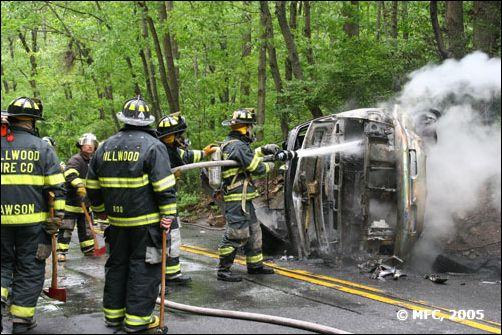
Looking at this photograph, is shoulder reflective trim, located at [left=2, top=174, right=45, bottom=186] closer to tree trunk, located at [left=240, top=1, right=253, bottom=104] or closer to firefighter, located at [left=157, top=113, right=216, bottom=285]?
firefighter, located at [left=157, top=113, right=216, bottom=285]

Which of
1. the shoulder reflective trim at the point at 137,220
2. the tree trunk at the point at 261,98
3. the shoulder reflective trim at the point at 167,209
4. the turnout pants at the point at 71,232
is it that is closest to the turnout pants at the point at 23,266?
the shoulder reflective trim at the point at 137,220

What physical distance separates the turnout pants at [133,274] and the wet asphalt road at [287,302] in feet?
0.92

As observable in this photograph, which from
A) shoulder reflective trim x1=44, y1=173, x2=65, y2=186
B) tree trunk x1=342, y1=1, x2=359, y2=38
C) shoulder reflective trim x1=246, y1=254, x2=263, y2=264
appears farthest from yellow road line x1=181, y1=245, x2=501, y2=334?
tree trunk x1=342, y1=1, x2=359, y2=38

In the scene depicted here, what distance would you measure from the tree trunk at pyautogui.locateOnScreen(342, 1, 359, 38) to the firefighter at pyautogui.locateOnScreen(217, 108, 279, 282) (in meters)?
6.00

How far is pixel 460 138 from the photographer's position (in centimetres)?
741

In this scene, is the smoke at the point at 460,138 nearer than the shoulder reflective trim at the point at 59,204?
No

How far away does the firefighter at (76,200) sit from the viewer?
25.4ft

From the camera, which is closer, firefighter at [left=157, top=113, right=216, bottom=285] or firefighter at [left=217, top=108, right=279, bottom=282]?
firefighter at [left=157, top=113, right=216, bottom=285]

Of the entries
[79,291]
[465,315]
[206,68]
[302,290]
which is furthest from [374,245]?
[206,68]

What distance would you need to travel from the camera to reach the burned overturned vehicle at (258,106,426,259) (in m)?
5.95

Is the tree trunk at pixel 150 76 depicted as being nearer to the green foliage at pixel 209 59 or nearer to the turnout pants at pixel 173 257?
the green foliage at pixel 209 59

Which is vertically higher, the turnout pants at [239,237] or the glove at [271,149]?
the glove at [271,149]

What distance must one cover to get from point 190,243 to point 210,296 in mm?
3682

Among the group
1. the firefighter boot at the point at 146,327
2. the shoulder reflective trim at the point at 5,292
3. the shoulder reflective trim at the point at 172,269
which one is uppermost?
the shoulder reflective trim at the point at 5,292
